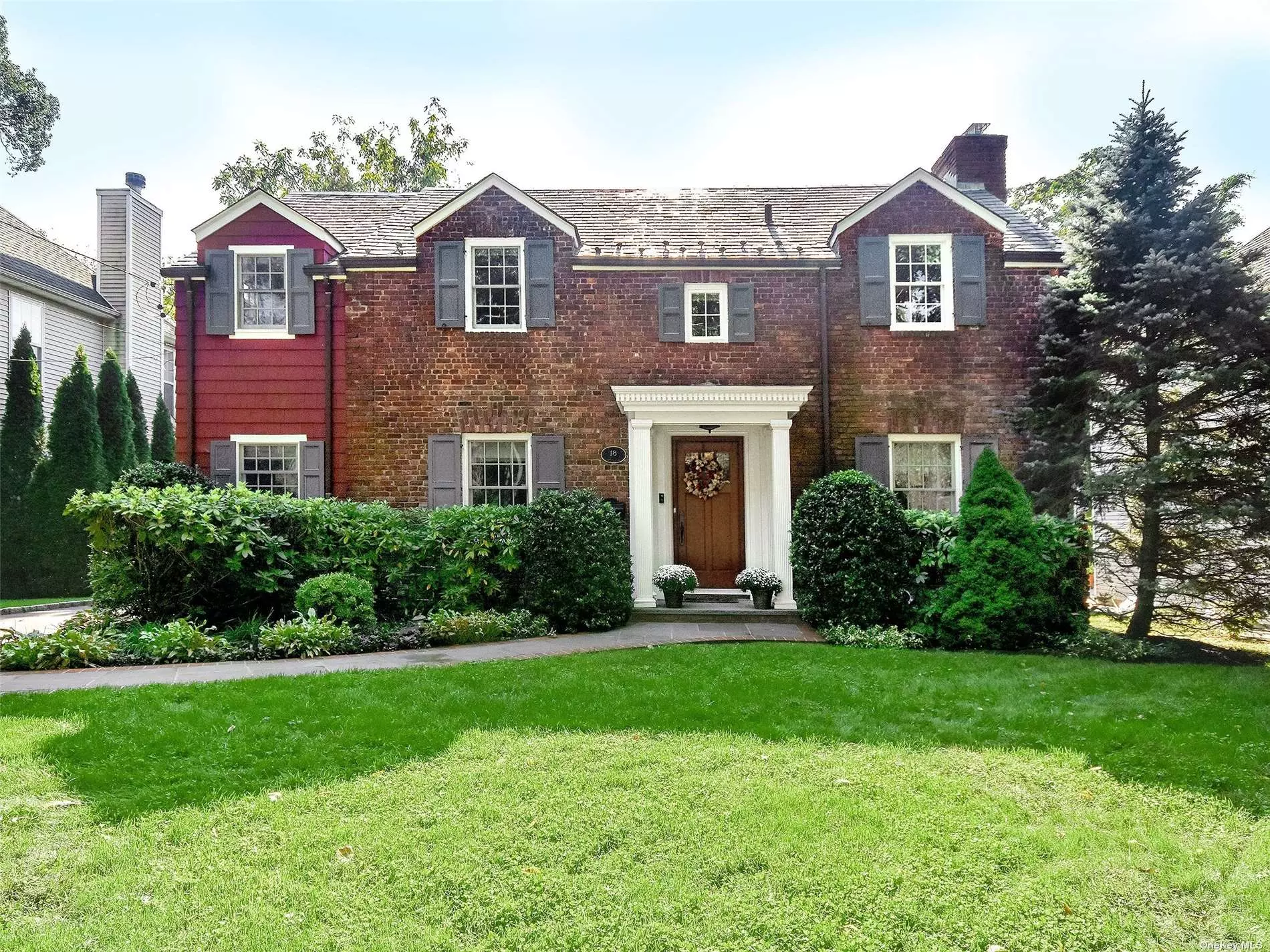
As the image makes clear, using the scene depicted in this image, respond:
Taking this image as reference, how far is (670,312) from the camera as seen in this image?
11633 mm

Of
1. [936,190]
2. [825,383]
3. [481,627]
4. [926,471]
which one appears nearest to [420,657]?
Answer: [481,627]

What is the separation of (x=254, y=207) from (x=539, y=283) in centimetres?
474

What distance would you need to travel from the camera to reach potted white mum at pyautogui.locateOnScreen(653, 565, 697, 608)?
10.5 m

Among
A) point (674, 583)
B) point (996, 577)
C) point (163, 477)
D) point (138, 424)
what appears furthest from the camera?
point (138, 424)

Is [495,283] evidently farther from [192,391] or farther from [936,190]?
[936,190]

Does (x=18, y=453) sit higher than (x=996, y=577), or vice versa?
(x=18, y=453)

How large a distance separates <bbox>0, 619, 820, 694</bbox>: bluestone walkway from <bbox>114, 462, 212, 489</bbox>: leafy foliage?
4019 millimetres

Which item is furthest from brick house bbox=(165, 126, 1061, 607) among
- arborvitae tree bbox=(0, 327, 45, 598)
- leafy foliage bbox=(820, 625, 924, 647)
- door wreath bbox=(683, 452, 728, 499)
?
arborvitae tree bbox=(0, 327, 45, 598)

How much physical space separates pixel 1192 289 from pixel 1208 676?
179 inches

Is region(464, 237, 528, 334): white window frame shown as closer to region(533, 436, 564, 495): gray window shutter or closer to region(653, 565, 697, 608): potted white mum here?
region(533, 436, 564, 495): gray window shutter

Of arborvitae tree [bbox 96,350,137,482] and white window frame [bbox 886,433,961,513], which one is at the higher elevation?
arborvitae tree [bbox 96,350,137,482]

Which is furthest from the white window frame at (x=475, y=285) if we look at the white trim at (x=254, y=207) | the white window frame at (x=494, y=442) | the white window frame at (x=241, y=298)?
the white window frame at (x=241, y=298)

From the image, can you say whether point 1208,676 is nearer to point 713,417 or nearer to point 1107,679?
point 1107,679

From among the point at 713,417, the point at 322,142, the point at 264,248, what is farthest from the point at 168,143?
the point at 322,142
